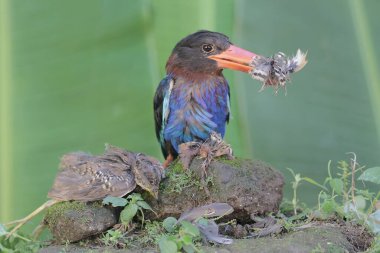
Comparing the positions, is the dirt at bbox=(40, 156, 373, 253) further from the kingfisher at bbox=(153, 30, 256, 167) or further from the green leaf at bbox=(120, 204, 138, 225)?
the kingfisher at bbox=(153, 30, 256, 167)

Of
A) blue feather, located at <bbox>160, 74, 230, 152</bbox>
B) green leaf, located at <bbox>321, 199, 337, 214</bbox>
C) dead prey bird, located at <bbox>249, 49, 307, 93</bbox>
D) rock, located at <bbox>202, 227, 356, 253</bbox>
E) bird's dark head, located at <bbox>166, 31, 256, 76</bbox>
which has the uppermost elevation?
bird's dark head, located at <bbox>166, 31, 256, 76</bbox>

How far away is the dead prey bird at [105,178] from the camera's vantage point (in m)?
2.64

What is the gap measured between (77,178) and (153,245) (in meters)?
0.45

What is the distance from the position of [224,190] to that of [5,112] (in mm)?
1829

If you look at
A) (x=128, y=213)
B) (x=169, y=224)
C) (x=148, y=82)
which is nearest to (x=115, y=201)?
(x=128, y=213)

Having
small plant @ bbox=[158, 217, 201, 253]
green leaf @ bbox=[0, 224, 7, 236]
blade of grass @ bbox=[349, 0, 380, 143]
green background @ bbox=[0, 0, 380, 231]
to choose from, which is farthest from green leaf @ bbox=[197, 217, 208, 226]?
blade of grass @ bbox=[349, 0, 380, 143]

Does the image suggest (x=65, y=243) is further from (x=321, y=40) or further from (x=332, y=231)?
(x=321, y=40)

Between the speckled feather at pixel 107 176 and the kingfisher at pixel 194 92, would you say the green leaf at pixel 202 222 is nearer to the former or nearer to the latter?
the speckled feather at pixel 107 176

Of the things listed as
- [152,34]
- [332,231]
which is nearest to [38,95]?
[152,34]

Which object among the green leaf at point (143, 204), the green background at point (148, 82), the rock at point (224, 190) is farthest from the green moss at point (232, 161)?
the green background at point (148, 82)

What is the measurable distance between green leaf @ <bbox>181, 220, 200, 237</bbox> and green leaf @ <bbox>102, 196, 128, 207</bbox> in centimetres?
30

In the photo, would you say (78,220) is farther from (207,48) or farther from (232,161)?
(207,48)

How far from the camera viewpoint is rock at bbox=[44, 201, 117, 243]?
253 cm

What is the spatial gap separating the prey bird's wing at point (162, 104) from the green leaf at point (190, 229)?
1.48m
